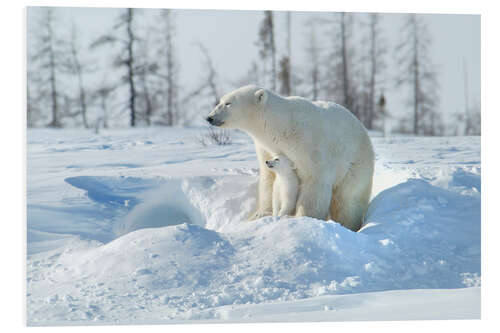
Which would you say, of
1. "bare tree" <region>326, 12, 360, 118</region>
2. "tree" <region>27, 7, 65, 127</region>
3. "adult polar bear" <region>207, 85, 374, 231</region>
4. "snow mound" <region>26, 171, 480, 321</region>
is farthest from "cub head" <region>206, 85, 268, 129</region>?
"tree" <region>27, 7, 65, 127</region>

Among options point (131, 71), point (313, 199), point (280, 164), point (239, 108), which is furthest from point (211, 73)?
point (313, 199)

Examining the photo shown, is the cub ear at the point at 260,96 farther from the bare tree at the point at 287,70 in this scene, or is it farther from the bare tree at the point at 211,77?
the bare tree at the point at 287,70

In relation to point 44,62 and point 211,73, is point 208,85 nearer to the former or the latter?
point 211,73

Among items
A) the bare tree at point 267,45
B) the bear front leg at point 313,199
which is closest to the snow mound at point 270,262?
the bear front leg at point 313,199

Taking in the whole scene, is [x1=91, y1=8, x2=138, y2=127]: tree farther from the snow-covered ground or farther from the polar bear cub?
the polar bear cub

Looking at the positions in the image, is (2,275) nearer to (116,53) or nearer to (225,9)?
(116,53)

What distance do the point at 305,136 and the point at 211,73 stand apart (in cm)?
124

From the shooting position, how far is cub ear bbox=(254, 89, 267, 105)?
4.12 meters

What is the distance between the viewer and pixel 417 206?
4223mm

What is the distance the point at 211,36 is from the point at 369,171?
180 centimetres

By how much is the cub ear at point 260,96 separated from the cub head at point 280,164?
44 centimetres

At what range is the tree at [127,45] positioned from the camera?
4590 millimetres

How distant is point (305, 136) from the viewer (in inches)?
166

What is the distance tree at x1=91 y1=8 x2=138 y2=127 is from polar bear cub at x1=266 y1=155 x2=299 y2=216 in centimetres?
153
